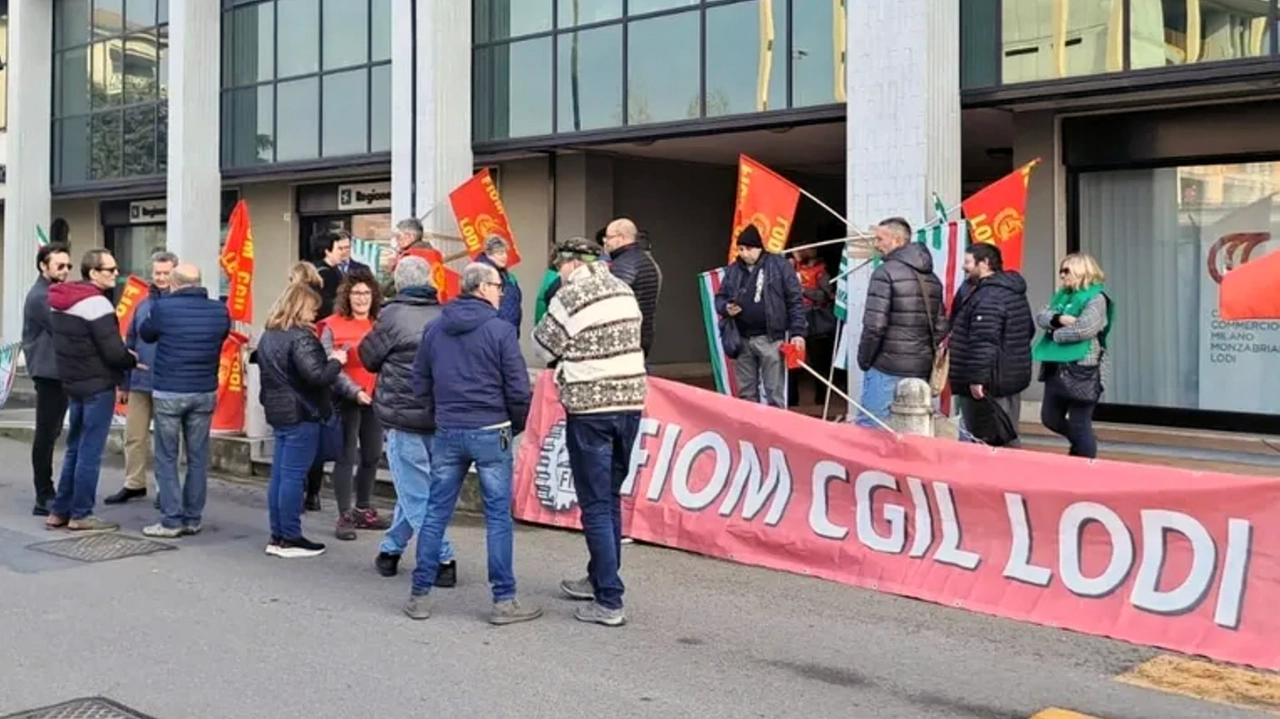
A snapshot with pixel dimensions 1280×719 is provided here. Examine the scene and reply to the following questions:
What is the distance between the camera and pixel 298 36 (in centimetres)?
1912

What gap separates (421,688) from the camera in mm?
5316

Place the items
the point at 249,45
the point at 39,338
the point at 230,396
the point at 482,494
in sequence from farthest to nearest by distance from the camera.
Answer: the point at 249,45, the point at 230,396, the point at 39,338, the point at 482,494

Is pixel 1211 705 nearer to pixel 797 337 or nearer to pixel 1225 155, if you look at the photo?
pixel 797 337

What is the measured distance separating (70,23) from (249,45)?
5.35m

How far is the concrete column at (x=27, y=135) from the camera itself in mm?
22969

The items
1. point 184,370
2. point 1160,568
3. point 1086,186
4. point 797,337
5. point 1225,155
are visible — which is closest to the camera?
point 1160,568

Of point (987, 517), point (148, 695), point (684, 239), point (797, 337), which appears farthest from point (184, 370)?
point (684, 239)

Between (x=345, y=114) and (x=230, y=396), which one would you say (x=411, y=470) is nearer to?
(x=230, y=396)

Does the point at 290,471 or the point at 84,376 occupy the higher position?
the point at 84,376

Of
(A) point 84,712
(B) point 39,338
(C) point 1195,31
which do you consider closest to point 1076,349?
(C) point 1195,31

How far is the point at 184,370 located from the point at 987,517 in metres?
5.24

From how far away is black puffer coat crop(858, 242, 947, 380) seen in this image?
336 inches

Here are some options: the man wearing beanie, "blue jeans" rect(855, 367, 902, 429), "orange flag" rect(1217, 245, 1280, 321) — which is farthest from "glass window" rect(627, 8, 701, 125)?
"orange flag" rect(1217, 245, 1280, 321)

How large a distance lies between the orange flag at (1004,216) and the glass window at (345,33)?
34.6ft
